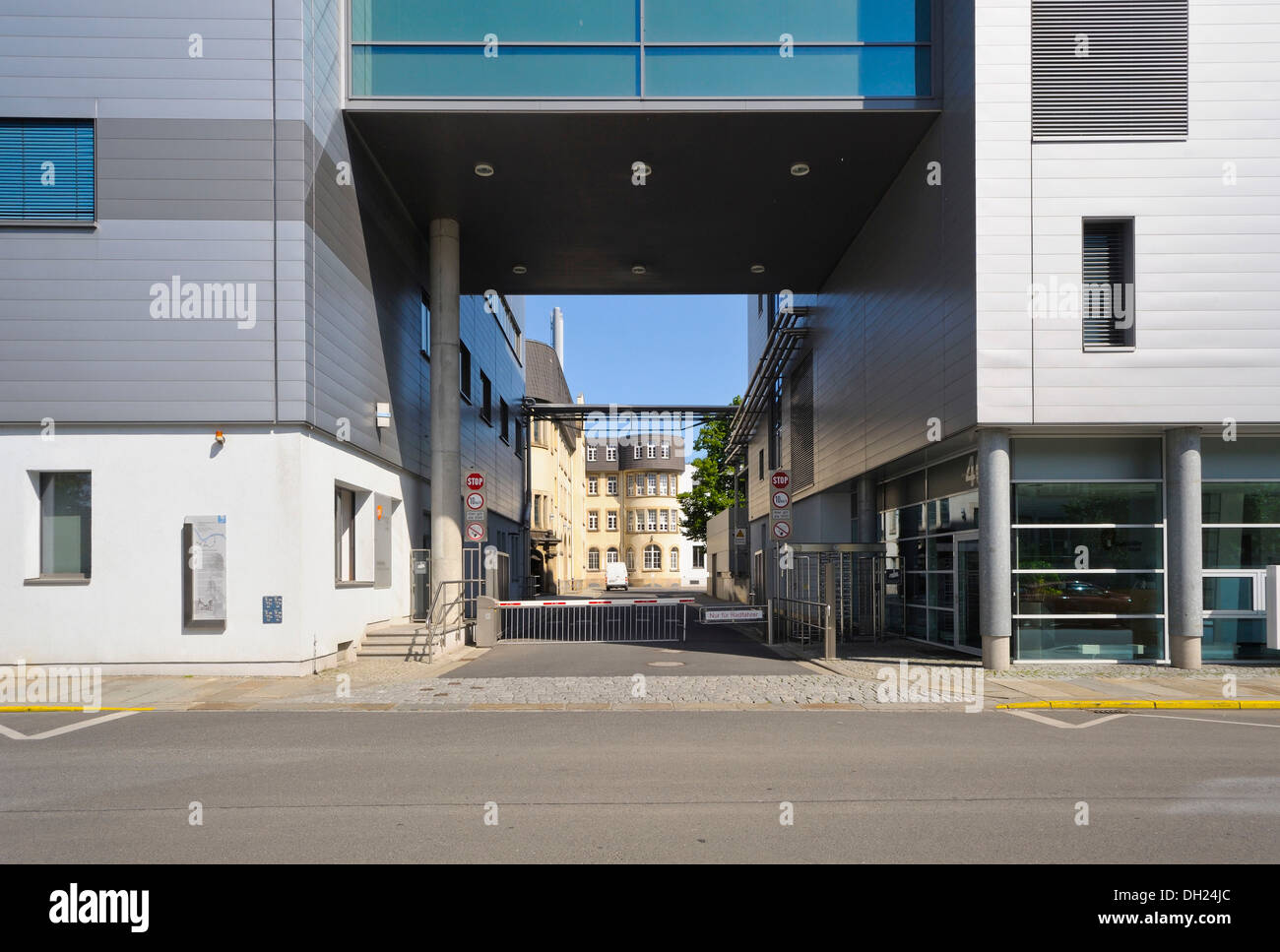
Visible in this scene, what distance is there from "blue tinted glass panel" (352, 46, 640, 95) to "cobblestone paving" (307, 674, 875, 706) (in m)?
9.72

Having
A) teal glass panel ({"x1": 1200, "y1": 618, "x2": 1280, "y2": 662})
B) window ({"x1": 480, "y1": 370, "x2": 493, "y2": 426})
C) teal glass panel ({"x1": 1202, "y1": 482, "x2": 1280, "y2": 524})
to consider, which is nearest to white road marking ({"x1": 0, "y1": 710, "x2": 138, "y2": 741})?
teal glass panel ({"x1": 1200, "y1": 618, "x2": 1280, "y2": 662})

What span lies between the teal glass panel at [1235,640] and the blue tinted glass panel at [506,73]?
12.9 meters

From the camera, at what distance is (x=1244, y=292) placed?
1447cm

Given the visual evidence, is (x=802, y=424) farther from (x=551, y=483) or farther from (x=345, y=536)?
(x=551, y=483)

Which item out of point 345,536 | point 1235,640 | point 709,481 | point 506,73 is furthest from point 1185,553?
point 709,481

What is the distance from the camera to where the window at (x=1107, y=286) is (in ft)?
47.6

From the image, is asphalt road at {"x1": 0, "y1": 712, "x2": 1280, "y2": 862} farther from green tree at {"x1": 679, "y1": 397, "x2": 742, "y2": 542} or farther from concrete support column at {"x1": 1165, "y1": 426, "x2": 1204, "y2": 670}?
green tree at {"x1": 679, "y1": 397, "x2": 742, "y2": 542}

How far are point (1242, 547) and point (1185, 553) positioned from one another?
68.8 inches

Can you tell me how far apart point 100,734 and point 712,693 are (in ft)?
23.1

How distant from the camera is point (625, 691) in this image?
12812 mm

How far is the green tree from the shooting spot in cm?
5888

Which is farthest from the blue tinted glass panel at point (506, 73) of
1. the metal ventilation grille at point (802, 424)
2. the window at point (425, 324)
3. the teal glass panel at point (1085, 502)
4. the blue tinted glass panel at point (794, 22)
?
the metal ventilation grille at point (802, 424)
